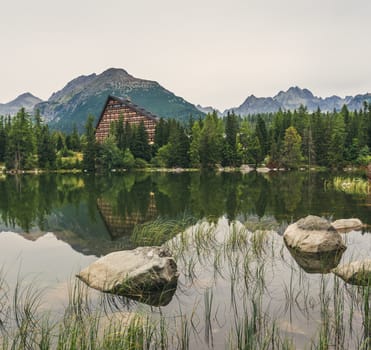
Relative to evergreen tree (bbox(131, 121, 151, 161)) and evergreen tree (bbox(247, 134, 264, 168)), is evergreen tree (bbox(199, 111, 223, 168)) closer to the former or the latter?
evergreen tree (bbox(247, 134, 264, 168))

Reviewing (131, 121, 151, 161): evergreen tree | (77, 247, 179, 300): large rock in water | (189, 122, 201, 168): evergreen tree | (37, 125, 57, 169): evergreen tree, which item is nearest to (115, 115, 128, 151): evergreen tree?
(131, 121, 151, 161): evergreen tree

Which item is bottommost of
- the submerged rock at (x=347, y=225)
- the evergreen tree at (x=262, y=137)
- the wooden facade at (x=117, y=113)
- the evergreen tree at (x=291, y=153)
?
the submerged rock at (x=347, y=225)

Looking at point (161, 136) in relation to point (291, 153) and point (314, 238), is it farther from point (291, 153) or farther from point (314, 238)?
point (314, 238)

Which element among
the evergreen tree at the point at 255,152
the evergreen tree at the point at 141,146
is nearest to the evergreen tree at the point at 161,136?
the evergreen tree at the point at 141,146

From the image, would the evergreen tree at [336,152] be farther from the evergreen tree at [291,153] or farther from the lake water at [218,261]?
the lake water at [218,261]

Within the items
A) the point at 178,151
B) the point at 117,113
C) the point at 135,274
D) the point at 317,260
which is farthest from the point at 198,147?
the point at 135,274

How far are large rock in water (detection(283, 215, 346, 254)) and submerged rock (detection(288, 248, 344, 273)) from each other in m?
0.19

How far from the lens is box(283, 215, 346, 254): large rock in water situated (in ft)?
38.4

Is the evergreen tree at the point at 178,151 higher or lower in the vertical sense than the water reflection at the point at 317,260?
higher

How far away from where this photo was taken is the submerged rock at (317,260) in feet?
33.1

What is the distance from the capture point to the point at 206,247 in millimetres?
12484

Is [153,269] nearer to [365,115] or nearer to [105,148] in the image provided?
[105,148]

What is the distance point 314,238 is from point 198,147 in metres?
66.3

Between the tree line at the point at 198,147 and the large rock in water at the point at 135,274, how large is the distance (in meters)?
66.7
